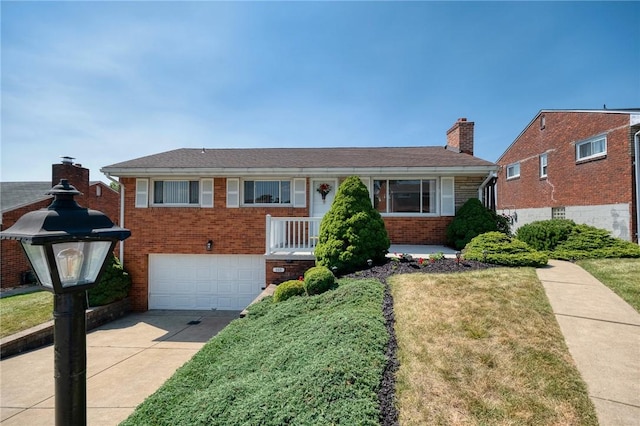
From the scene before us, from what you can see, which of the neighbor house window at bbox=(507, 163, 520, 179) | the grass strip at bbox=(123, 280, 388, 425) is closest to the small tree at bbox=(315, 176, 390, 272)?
the grass strip at bbox=(123, 280, 388, 425)

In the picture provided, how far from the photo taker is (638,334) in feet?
13.3

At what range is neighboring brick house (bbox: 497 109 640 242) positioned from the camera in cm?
1121

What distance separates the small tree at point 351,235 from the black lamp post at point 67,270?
6.01m

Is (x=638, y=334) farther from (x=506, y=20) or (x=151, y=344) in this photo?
(x=151, y=344)

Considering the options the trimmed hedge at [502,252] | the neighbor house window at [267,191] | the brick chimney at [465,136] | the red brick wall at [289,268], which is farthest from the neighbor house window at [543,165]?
the red brick wall at [289,268]

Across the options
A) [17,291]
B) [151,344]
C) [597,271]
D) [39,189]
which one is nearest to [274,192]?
[151,344]

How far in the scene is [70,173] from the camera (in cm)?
1359

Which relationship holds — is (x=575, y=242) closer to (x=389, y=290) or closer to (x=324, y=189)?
(x=389, y=290)

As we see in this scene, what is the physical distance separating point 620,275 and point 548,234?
291 cm

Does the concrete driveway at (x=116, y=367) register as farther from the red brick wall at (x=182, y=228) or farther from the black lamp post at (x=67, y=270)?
the black lamp post at (x=67, y=270)

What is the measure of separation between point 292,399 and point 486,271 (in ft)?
16.9

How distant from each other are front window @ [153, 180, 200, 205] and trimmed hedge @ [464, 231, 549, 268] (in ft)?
30.6

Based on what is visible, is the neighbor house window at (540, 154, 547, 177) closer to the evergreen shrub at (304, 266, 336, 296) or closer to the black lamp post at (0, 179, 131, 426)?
the evergreen shrub at (304, 266, 336, 296)

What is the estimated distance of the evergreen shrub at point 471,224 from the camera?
946 cm
